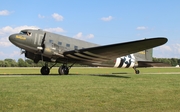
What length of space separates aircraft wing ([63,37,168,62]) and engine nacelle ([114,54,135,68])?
133 inches

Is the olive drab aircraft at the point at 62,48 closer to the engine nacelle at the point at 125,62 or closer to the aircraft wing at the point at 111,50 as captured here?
the aircraft wing at the point at 111,50

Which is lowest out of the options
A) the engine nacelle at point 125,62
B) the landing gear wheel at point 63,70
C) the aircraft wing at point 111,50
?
the landing gear wheel at point 63,70

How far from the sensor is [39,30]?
21.5 meters

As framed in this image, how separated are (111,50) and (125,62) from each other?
6.95 m

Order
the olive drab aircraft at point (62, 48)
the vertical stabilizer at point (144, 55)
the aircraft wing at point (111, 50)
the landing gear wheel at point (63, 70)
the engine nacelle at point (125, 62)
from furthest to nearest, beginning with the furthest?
the vertical stabilizer at point (144, 55) → the engine nacelle at point (125, 62) → the landing gear wheel at point (63, 70) → the olive drab aircraft at point (62, 48) → the aircraft wing at point (111, 50)

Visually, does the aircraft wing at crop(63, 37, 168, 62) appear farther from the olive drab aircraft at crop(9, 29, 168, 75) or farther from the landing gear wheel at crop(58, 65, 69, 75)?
the landing gear wheel at crop(58, 65, 69, 75)

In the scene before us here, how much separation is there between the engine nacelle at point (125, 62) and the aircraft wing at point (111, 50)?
338 cm

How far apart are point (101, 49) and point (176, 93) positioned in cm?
1151

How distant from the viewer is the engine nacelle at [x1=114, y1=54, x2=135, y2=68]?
26803 millimetres

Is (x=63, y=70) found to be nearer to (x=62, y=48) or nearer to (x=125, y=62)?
(x=62, y=48)

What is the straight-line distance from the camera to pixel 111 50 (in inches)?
826

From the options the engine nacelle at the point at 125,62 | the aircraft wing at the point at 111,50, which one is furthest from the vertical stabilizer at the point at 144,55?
the aircraft wing at the point at 111,50

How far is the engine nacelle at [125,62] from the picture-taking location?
26.8 m

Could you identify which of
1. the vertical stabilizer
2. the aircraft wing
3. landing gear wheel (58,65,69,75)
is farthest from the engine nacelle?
landing gear wheel (58,65,69,75)
